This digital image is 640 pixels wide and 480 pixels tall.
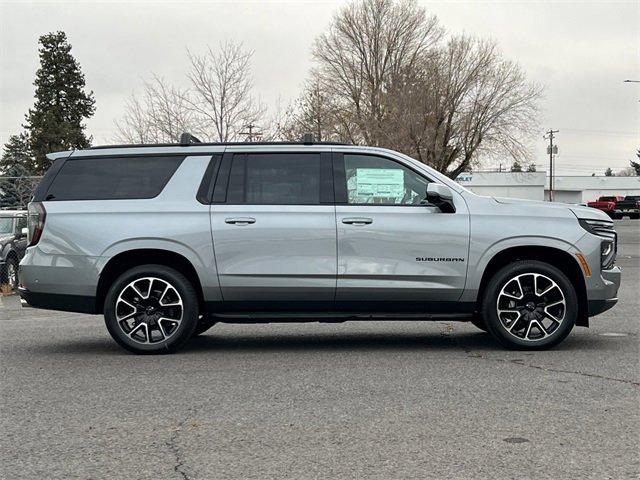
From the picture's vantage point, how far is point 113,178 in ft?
25.6

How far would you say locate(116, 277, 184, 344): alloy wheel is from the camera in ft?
24.8

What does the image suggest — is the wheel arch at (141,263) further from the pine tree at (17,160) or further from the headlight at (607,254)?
the pine tree at (17,160)

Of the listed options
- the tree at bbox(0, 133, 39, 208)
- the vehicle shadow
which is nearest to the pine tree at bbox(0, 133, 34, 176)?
the tree at bbox(0, 133, 39, 208)

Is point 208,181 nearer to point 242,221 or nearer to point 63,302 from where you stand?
point 242,221

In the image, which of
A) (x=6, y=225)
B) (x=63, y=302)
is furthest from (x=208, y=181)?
(x=6, y=225)

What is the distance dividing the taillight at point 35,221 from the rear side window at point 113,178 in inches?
5.1

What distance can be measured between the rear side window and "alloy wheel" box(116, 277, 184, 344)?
83 cm

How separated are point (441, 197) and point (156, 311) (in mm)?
2739

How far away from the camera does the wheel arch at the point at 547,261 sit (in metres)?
7.59

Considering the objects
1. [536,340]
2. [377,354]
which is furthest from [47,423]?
[536,340]

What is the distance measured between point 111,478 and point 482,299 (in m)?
4.28

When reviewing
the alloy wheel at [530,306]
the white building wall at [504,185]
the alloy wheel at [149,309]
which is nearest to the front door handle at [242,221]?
→ the alloy wheel at [149,309]

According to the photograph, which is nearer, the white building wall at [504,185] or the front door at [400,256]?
the front door at [400,256]

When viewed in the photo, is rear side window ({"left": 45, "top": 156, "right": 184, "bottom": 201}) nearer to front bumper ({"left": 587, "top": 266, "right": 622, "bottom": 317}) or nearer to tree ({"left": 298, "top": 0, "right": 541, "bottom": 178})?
front bumper ({"left": 587, "top": 266, "right": 622, "bottom": 317})
